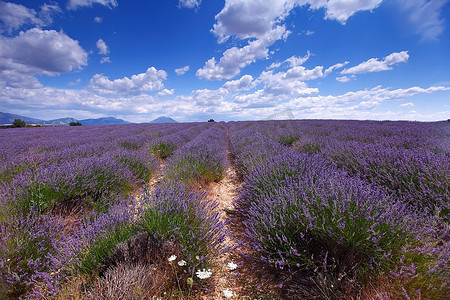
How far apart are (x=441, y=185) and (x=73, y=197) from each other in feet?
12.6

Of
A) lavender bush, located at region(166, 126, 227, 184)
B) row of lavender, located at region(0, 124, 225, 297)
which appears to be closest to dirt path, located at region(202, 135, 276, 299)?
row of lavender, located at region(0, 124, 225, 297)

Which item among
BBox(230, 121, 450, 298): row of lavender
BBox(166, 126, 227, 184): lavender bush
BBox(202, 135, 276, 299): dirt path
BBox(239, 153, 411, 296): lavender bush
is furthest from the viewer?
BBox(166, 126, 227, 184): lavender bush

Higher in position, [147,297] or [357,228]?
[357,228]

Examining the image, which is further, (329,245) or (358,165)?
(358,165)

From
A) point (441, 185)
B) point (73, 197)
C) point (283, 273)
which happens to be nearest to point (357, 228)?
point (283, 273)

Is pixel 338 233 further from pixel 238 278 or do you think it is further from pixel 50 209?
pixel 50 209

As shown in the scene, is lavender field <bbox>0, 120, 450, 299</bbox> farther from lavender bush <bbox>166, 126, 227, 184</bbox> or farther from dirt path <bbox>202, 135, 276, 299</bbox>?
lavender bush <bbox>166, 126, 227, 184</bbox>

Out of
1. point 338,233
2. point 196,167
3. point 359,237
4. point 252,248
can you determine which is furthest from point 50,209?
→ point 359,237

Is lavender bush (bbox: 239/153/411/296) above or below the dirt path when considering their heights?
above

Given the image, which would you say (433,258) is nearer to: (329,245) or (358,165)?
(329,245)

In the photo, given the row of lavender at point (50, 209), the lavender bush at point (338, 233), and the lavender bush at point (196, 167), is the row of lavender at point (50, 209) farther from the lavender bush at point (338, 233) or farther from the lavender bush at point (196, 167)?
the lavender bush at point (338, 233)

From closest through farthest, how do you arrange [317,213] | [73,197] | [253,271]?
[317,213]
[253,271]
[73,197]

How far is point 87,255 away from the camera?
134 centimetres

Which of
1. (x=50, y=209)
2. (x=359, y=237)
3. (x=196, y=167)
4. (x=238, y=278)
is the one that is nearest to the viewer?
(x=359, y=237)
